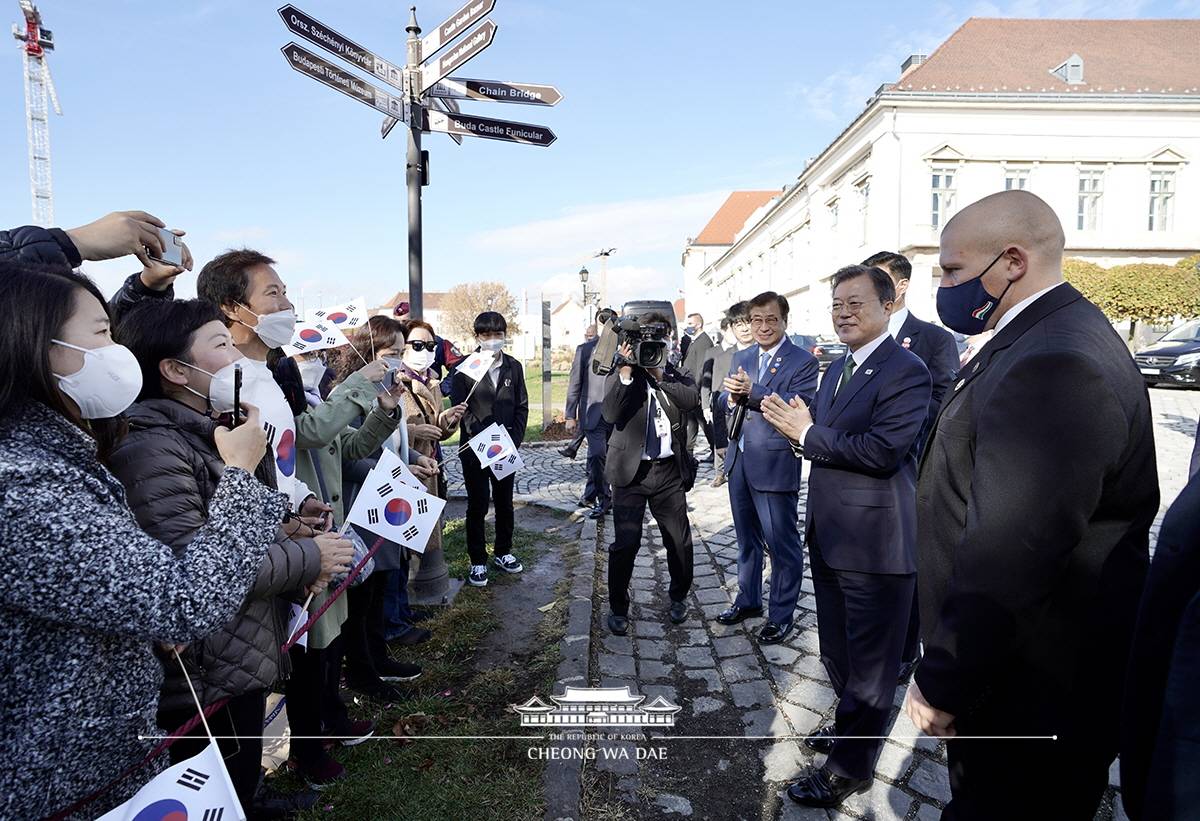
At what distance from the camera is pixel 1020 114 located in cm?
3111

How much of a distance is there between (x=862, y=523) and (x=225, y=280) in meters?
3.08

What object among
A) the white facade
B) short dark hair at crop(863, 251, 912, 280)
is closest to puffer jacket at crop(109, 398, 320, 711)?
short dark hair at crop(863, 251, 912, 280)

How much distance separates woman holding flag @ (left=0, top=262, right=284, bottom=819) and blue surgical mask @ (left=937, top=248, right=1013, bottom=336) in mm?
2250

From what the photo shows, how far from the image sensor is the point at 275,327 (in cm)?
278

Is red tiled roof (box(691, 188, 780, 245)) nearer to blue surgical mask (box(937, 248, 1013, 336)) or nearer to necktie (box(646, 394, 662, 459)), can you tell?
necktie (box(646, 394, 662, 459))

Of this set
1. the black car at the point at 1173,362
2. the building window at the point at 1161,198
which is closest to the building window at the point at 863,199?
the building window at the point at 1161,198

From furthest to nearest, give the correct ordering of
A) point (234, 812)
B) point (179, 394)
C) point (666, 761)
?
point (666, 761) < point (179, 394) < point (234, 812)

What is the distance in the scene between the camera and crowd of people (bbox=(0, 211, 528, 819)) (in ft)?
4.36

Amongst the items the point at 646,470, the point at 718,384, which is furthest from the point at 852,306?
the point at 718,384

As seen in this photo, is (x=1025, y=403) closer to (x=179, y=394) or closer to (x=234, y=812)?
(x=234, y=812)

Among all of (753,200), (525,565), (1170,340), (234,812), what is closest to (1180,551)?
(234,812)

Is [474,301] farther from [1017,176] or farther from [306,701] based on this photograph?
[306,701]

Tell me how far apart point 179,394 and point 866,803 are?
10.4 ft

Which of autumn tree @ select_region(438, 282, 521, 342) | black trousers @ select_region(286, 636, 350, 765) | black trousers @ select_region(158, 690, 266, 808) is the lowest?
black trousers @ select_region(286, 636, 350, 765)
